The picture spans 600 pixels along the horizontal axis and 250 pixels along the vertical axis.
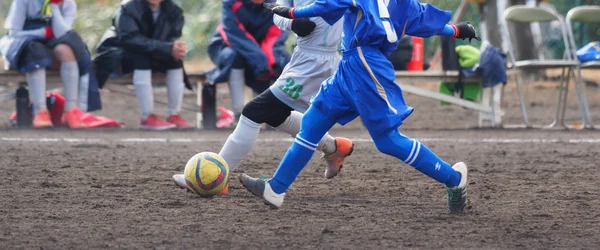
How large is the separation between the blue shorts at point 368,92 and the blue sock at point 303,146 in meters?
0.08

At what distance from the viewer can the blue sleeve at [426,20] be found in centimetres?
602

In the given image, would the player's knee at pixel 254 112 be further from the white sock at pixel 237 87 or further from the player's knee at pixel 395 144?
the white sock at pixel 237 87

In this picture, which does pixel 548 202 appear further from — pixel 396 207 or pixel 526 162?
pixel 526 162

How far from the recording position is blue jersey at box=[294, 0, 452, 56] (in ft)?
18.8

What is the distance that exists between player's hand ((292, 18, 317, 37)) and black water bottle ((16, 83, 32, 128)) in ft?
19.3

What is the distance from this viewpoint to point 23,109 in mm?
11719

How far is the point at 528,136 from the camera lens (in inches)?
438

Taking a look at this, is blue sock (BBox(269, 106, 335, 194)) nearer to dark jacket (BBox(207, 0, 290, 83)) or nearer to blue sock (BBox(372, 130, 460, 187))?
blue sock (BBox(372, 130, 460, 187))

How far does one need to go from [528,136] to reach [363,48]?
5.62m

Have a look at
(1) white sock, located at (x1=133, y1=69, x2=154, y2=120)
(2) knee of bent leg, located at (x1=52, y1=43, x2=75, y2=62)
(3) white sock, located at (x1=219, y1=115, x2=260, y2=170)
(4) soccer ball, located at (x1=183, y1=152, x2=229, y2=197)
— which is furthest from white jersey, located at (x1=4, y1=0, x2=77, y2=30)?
(4) soccer ball, located at (x1=183, y1=152, x2=229, y2=197)

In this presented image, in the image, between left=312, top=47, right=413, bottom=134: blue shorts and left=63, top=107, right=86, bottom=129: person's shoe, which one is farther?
left=63, top=107, right=86, bottom=129: person's shoe

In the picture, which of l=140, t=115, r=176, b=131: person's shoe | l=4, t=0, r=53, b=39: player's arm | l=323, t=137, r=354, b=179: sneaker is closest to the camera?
l=323, t=137, r=354, b=179: sneaker

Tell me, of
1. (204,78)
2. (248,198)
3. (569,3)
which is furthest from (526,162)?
(569,3)

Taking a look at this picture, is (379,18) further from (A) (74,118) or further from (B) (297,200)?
(A) (74,118)
